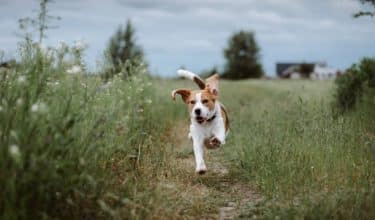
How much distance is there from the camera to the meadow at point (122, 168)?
16.0ft

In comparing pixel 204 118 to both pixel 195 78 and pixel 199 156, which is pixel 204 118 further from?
pixel 195 78

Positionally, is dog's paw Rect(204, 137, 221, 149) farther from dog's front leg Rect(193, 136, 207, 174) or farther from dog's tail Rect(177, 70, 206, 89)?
dog's tail Rect(177, 70, 206, 89)

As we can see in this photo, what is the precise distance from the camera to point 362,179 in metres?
6.42

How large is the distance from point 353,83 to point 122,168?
948 cm

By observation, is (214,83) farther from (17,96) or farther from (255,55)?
(255,55)

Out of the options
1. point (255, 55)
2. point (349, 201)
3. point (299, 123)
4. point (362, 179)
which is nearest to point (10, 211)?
point (349, 201)

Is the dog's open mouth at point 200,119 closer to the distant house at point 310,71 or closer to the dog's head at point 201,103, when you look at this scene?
the dog's head at point 201,103

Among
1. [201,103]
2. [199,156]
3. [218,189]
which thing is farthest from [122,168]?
[201,103]

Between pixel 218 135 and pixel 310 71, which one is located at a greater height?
pixel 310 71

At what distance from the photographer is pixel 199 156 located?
8.38 m

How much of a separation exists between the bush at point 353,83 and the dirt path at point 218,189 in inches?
207

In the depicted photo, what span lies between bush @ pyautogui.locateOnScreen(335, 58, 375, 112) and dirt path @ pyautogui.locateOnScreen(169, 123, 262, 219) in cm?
526

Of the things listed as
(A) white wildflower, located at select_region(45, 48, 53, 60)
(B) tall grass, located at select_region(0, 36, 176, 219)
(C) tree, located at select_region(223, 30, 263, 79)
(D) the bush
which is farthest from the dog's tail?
(C) tree, located at select_region(223, 30, 263, 79)

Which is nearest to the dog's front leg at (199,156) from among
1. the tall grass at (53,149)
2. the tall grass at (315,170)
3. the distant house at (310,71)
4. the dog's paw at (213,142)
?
the dog's paw at (213,142)
